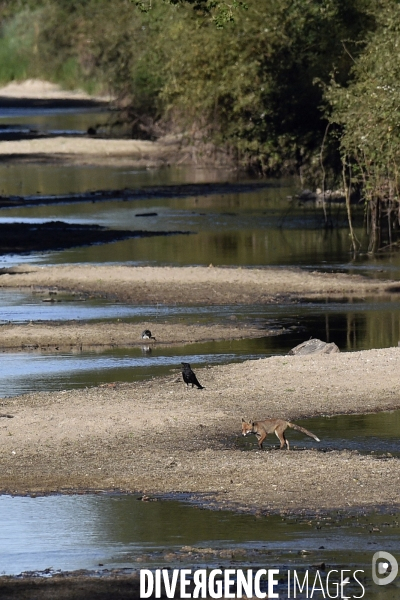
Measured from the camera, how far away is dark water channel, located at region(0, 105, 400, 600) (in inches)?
366

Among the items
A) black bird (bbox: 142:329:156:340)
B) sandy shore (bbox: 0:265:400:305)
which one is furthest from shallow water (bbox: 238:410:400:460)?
sandy shore (bbox: 0:265:400:305)

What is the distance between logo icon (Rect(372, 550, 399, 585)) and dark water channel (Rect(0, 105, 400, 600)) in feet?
0.18

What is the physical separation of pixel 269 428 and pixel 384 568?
11.4 ft

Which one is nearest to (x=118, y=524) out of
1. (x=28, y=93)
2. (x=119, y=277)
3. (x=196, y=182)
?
(x=119, y=277)

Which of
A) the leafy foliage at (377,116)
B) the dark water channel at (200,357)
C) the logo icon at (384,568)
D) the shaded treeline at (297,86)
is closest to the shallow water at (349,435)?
the dark water channel at (200,357)

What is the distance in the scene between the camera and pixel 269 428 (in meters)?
12.2

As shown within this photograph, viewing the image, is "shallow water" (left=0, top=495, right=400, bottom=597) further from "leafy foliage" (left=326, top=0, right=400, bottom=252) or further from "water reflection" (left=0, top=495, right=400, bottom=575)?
"leafy foliage" (left=326, top=0, right=400, bottom=252)

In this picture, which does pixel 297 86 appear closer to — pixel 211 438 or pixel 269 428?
pixel 211 438

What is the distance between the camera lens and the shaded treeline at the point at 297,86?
2630 cm

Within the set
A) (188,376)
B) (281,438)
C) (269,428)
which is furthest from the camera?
(188,376)

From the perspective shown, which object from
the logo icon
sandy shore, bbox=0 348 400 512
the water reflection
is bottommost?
the logo icon

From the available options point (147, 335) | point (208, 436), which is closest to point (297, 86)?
point (147, 335)

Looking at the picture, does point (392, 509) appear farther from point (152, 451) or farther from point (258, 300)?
point (258, 300)

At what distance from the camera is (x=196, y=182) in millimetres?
45406
